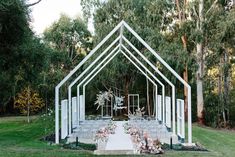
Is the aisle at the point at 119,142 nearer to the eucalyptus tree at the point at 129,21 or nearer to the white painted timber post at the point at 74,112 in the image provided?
the white painted timber post at the point at 74,112

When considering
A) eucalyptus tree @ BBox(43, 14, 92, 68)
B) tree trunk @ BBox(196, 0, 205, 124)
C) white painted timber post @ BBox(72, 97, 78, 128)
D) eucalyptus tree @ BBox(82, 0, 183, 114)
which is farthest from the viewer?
eucalyptus tree @ BBox(43, 14, 92, 68)

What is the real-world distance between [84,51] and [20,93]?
366 inches

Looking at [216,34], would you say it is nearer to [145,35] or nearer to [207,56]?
[207,56]

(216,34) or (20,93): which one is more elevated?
(216,34)

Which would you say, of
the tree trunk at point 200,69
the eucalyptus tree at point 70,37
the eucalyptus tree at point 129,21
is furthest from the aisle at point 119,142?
the eucalyptus tree at point 70,37

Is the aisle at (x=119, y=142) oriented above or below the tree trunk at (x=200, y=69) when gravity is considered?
below

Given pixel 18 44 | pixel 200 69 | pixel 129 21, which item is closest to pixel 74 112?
pixel 18 44

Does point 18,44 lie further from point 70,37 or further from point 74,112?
point 70,37

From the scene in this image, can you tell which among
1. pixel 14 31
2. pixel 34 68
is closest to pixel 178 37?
pixel 34 68

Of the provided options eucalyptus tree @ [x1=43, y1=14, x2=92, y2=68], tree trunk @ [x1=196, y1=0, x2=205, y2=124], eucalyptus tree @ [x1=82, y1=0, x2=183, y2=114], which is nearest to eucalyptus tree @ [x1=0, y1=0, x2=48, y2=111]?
tree trunk @ [x1=196, y1=0, x2=205, y2=124]

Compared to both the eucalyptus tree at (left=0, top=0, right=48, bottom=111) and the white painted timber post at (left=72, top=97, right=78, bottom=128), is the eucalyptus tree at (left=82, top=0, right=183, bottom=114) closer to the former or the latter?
the white painted timber post at (left=72, top=97, right=78, bottom=128)

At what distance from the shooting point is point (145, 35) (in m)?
22.1

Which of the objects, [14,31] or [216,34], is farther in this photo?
[216,34]

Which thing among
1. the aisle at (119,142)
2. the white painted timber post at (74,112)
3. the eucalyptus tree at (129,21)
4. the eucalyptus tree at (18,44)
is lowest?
the aisle at (119,142)
